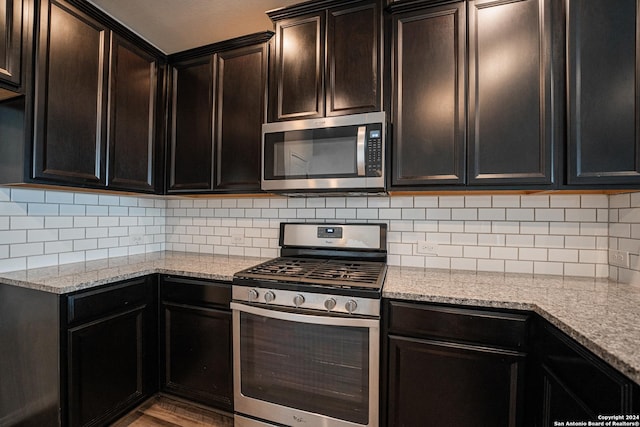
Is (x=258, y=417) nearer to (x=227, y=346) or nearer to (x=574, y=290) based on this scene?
(x=227, y=346)

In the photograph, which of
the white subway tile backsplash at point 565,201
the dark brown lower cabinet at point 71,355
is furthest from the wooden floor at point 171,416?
the white subway tile backsplash at point 565,201

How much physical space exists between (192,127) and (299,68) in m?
Answer: 0.96

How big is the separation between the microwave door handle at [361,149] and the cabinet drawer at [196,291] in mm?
1030

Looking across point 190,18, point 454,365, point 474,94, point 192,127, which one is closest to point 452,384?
point 454,365

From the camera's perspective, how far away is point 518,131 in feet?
4.81

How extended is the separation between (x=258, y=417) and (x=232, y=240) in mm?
1302

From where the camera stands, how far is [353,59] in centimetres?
170

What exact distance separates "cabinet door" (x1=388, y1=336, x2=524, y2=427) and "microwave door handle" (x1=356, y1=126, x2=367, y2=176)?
90 centimetres

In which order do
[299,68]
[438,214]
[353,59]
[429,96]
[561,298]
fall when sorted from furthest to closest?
1. [438,214]
2. [299,68]
3. [353,59]
4. [429,96]
5. [561,298]

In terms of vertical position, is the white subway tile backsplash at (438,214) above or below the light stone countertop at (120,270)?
above

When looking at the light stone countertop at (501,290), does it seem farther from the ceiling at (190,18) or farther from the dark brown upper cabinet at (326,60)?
the ceiling at (190,18)

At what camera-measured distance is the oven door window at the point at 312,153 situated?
5.46 feet

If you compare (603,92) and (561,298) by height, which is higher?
(603,92)

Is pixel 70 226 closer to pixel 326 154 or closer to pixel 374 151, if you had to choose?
pixel 326 154
